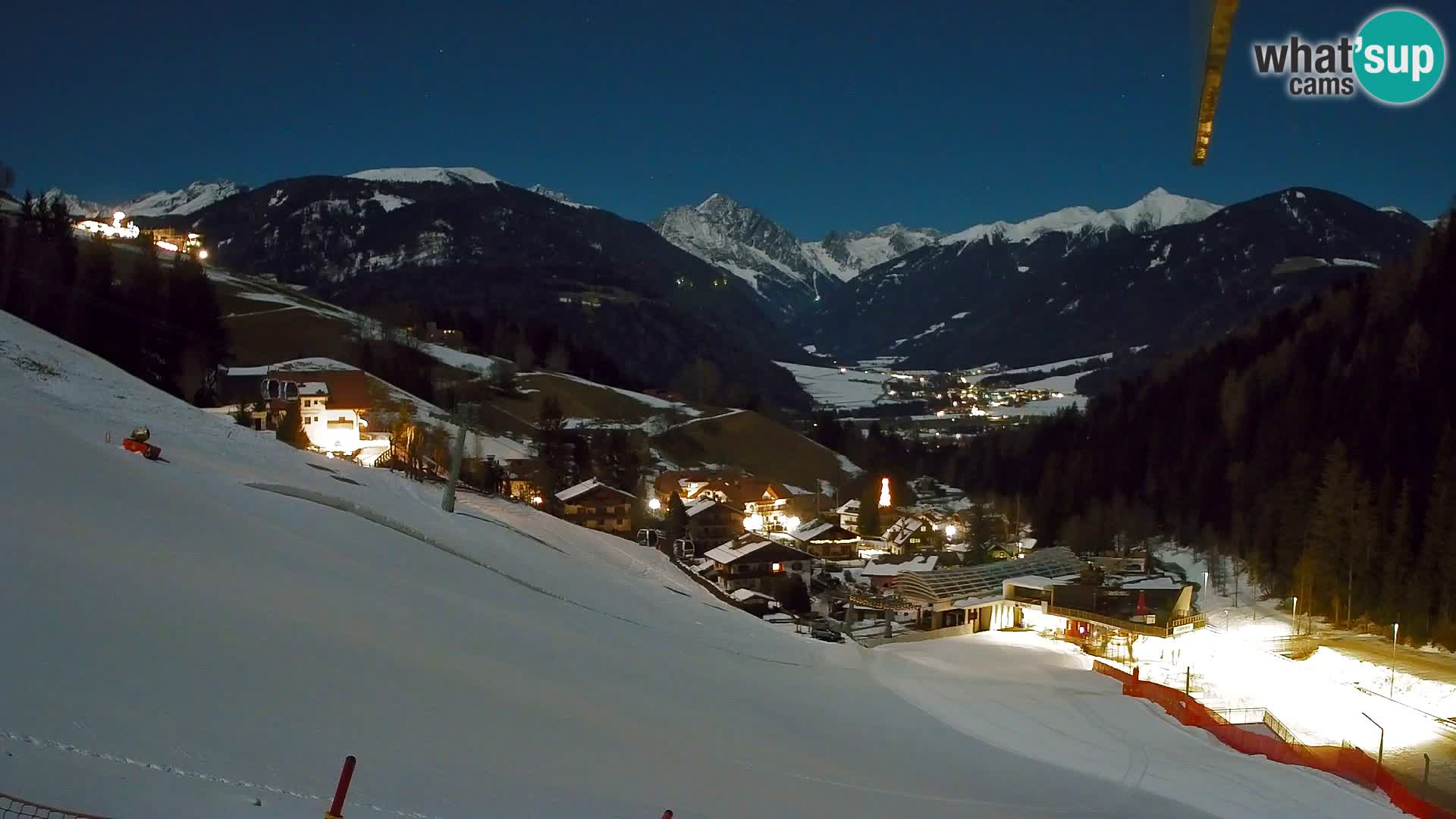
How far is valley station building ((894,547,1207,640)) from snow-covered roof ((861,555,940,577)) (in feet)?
25.1

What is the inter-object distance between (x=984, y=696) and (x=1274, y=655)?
17.8 metres

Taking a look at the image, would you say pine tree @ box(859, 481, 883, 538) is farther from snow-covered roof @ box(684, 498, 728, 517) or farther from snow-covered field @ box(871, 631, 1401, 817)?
snow-covered field @ box(871, 631, 1401, 817)

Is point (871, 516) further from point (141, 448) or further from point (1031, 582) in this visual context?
point (141, 448)

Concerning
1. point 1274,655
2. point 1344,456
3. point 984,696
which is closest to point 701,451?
point 1344,456

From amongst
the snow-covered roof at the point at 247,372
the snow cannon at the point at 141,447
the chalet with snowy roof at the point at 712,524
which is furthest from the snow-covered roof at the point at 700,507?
the snow cannon at the point at 141,447

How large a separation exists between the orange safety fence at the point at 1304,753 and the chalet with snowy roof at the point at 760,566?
24.2m

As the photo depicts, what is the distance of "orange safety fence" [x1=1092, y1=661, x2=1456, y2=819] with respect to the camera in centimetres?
1516

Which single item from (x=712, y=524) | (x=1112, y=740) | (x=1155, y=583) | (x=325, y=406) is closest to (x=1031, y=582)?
(x=1155, y=583)

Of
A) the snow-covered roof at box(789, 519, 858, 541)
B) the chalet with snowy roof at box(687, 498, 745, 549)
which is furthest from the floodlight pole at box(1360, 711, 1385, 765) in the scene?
the snow-covered roof at box(789, 519, 858, 541)

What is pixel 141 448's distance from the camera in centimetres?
1491

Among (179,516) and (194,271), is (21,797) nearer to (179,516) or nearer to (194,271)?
(179,516)

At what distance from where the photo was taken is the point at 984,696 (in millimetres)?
17375

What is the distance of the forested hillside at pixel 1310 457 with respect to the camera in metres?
35.5

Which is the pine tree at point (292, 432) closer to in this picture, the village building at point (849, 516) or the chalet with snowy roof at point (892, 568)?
the chalet with snowy roof at point (892, 568)
